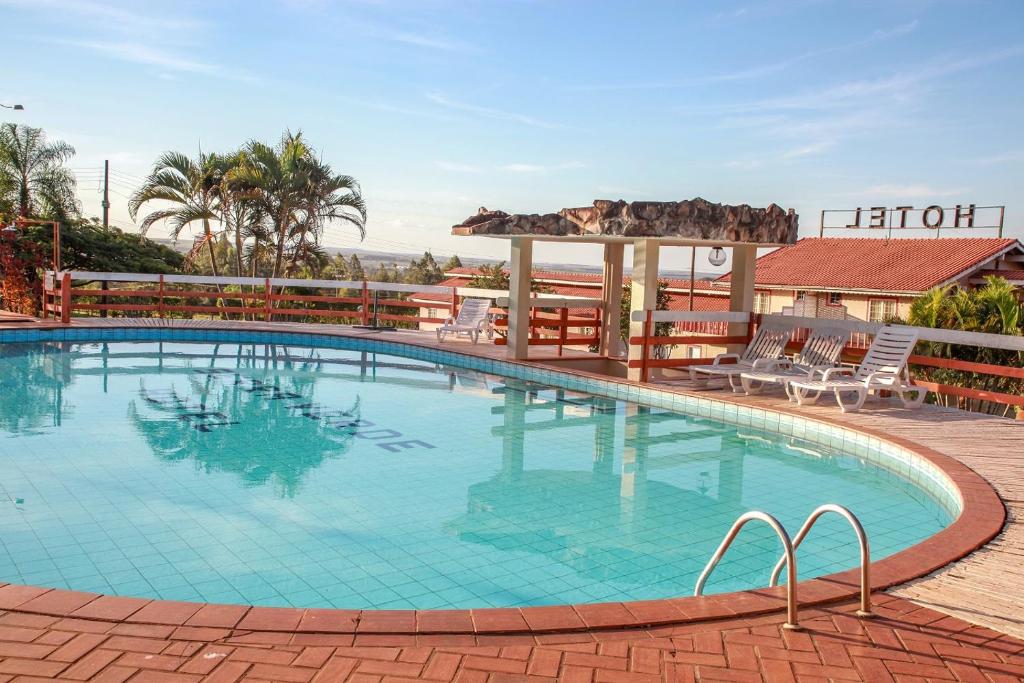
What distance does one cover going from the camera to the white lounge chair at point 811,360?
30.8 feet

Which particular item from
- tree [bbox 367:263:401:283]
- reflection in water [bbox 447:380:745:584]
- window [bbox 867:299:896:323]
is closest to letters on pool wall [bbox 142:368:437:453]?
reflection in water [bbox 447:380:745:584]

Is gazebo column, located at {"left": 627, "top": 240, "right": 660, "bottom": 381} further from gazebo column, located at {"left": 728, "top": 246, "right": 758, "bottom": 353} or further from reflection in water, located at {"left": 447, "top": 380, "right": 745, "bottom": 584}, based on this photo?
reflection in water, located at {"left": 447, "top": 380, "right": 745, "bottom": 584}

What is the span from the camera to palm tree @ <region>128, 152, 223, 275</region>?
61.3ft

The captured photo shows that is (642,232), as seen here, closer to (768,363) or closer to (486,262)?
(768,363)

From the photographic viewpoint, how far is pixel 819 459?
7.41 metres

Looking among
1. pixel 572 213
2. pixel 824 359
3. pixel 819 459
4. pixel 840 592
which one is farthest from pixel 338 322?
→ pixel 840 592

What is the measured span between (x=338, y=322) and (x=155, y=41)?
682cm

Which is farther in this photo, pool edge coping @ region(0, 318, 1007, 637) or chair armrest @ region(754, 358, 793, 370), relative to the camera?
chair armrest @ region(754, 358, 793, 370)

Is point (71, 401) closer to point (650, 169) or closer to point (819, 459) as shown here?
point (819, 459)

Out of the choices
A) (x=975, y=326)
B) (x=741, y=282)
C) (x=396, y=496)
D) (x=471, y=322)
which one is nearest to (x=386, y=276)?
(x=471, y=322)

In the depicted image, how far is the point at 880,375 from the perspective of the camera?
870 centimetres

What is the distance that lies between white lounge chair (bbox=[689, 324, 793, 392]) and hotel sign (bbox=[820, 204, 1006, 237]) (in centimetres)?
1997

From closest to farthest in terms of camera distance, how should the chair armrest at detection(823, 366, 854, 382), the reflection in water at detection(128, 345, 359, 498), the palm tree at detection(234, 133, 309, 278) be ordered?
the reflection in water at detection(128, 345, 359, 498) → the chair armrest at detection(823, 366, 854, 382) → the palm tree at detection(234, 133, 309, 278)

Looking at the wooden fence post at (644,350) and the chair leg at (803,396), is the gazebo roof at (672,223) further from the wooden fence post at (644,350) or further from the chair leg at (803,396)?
the chair leg at (803,396)
